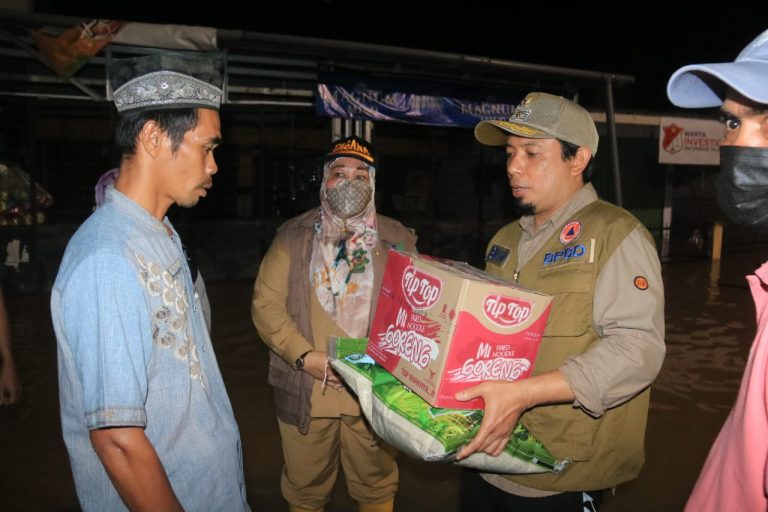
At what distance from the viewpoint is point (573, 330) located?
192 centimetres

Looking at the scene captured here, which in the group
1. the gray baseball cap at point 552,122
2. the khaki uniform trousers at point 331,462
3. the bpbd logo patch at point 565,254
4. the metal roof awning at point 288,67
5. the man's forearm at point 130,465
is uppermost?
the metal roof awning at point 288,67

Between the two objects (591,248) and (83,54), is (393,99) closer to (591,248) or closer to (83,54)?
(83,54)

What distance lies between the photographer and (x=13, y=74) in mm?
7934

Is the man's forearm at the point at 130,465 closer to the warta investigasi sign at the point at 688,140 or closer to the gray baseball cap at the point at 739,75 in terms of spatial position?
the gray baseball cap at the point at 739,75

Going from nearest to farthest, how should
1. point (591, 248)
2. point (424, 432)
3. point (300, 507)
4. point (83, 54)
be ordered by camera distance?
point (424, 432) → point (591, 248) → point (300, 507) → point (83, 54)

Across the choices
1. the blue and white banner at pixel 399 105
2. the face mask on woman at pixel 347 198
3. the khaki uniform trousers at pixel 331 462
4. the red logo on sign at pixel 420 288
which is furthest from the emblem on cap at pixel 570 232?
the blue and white banner at pixel 399 105

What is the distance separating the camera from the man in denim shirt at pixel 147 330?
1398 millimetres

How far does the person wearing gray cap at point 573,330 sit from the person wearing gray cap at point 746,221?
37cm

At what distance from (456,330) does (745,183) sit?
0.82 m

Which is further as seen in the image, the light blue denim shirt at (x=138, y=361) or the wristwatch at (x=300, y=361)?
the wristwatch at (x=300, y=361)

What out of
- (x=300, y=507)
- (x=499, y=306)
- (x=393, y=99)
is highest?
(x=393, y=99)

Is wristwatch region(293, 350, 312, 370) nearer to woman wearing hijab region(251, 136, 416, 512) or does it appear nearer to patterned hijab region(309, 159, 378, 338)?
woman wearing hijab region(251, 136, 416, 512)

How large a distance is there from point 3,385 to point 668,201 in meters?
13.9

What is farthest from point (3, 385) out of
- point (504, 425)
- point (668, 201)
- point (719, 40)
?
point (719, 40)
